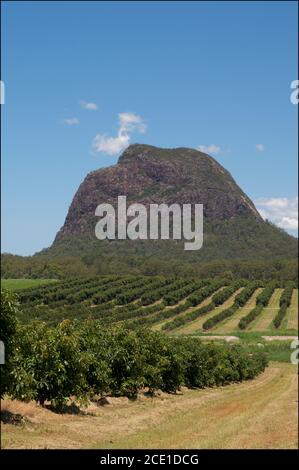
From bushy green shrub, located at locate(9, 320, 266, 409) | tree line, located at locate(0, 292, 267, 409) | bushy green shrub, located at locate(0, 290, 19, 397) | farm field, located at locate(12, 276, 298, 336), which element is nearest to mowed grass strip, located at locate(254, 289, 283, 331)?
farm field, located at locate(12, 276, 298, 336)

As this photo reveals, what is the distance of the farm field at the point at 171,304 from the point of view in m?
113

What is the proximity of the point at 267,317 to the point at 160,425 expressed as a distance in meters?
108

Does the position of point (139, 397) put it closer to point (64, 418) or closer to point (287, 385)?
point (64, 418)

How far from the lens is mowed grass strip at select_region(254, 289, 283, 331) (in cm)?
11744

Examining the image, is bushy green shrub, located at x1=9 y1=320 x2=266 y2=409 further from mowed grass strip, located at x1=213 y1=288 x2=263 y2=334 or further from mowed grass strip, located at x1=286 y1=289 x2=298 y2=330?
mowed grass strip, located at x1=286 y1=289 x2=298 y2=330

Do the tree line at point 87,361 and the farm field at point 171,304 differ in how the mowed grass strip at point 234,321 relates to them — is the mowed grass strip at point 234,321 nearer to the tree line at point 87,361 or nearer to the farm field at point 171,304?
the farm field at point 171,304

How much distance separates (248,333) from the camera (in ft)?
357

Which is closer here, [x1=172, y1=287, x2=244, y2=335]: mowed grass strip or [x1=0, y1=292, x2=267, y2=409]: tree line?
[x1=0, y1=292, x2=267, y2=409]: tree line

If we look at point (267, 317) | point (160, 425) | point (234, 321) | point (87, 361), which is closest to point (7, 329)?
point (87, 361)

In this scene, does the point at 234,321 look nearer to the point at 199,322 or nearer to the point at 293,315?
the point at 199,322

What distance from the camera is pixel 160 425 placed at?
22.3 metres
